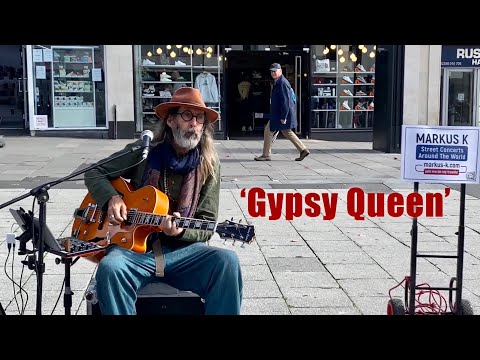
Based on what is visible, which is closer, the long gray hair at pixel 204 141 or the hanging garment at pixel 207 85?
the long gray hair at pixel 204 141

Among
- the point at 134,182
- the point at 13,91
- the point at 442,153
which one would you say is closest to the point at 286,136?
the point at 13,91

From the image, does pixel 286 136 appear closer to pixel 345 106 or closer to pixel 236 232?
pixel 345 106

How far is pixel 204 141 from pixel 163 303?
1.02 meters

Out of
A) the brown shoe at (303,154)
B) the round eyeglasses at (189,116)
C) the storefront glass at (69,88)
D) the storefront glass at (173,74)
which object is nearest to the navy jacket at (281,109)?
the brown shoe at (303,154)

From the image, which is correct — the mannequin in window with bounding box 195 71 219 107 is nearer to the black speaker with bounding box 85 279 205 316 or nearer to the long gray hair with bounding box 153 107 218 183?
the long gray hair with bounding box 153 107 218 183

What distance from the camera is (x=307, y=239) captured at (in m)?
6.49

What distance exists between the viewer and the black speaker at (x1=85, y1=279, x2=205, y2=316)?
3.39 meters

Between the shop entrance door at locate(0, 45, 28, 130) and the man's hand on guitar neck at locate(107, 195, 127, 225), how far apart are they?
1320 centimetres

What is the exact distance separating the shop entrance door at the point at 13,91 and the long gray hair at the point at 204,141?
1291cm

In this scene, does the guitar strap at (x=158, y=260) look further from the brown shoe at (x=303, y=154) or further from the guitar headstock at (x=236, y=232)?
the brown shoe at (x=303, y=154)

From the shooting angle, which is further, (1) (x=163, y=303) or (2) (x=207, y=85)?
(2) (x=207, y=85)

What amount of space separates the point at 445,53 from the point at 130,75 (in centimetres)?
717

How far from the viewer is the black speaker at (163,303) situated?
3.39 meters

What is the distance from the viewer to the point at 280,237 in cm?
658
